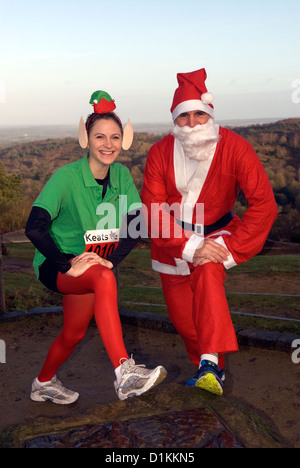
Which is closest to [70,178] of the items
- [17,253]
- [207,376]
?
[207,376]

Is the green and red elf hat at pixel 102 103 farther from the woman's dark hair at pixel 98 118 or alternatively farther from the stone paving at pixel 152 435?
the stone paving at pixel 152 435

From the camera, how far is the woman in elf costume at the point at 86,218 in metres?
3.88

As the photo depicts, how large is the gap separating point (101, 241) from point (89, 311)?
20.2 inches

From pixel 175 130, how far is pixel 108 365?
2.50 m

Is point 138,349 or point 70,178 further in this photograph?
point 138,349

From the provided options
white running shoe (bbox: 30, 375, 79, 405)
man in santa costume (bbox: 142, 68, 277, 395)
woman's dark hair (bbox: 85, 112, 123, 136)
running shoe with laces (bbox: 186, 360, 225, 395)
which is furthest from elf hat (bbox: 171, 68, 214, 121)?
white running shoe (bbox: 30, 375, 79, 405)

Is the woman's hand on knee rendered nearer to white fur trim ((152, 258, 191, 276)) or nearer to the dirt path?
white fur trim ((152, 258, 191, 276))

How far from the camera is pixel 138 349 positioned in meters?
5.95

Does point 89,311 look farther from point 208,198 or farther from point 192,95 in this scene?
point 192,95

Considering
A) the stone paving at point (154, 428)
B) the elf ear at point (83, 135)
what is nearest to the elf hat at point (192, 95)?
the elf ear at point (83, 135)

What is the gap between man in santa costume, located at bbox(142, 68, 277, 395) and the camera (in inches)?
162

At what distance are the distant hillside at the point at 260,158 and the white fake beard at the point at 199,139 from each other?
12.5 meters

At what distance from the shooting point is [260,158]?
30.1m

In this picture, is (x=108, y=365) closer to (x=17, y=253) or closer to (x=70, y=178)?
(x=70, y=178)
